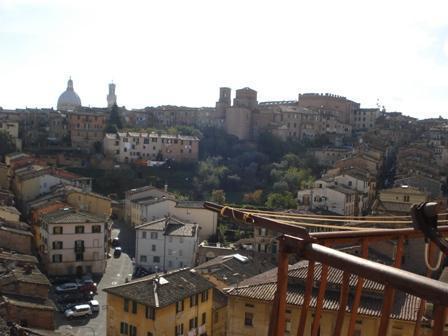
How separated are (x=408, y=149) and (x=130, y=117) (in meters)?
35.0

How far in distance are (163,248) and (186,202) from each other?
6.16m

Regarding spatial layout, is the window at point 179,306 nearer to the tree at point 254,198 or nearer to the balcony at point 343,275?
the balcony at point 343,275

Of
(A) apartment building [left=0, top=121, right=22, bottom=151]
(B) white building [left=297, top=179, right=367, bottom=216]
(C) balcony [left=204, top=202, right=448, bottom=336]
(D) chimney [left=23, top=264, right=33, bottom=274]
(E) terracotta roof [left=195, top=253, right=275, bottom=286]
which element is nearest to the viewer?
(C) balcony [left=204, top=202, right=448, bottom=336]

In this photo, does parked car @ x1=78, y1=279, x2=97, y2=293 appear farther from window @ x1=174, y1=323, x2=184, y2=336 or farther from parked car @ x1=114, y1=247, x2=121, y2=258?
window @ x1=174, y1=323, x2=184, y2=336

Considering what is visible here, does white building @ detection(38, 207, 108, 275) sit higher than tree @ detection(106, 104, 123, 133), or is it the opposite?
tree @ detection(106, 104, 123, 133)

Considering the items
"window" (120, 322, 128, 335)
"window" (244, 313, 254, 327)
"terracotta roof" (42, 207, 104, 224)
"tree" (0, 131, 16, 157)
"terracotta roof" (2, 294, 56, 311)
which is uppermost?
"tree" (0, 131, 16, 157)

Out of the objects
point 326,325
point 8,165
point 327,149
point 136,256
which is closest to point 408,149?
point 327,149

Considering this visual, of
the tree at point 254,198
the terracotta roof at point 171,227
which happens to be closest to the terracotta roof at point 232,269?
the terracotta roof at point 171,227

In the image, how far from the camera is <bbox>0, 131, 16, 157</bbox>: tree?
49562mm

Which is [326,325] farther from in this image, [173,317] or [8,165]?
[8,165]

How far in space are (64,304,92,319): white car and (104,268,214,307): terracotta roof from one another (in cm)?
494

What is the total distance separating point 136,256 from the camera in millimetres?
31234

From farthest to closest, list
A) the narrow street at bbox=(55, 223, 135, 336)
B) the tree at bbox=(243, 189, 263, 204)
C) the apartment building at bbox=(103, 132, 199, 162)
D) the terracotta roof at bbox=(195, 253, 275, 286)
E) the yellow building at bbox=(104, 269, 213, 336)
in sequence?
the apartment building at bbox=(103, 132, 199, 162) → the tree at bbox=(243, 189, 263, 204) → the terracotta roof at bbox=(195, 253, 275, 286) → the narrow street at bbox=(55, 223, 135, 336) → the yellow building at bbox=(104, 269, 213, 336)

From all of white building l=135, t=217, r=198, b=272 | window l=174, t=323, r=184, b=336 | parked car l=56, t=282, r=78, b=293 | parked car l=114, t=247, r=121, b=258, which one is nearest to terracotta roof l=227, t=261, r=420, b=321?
window l=174, t=323, r=184, b=336
